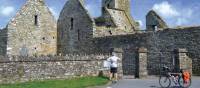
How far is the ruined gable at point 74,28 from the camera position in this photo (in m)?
45.8

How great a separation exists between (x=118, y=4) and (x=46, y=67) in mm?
28402

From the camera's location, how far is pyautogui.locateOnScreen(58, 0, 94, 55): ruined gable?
4580 cm

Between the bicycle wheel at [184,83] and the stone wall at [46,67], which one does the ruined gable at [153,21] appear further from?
the bicycle wheel at [184,83]

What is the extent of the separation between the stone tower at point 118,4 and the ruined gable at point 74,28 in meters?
7.05

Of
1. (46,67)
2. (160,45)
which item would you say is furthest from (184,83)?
(160,45)

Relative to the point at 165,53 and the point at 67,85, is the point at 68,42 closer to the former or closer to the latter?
the point at 165,53

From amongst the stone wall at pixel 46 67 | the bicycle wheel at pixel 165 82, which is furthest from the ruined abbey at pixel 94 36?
the bicycle wheel at pixel 165 82

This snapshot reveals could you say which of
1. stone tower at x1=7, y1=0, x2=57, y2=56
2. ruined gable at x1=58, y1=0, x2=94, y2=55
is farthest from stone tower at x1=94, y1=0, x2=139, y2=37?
stone tower at x1=7, y1=0, x2=57, y2=56

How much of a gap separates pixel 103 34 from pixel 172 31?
10.4 meters

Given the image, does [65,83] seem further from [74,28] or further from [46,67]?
[74,28]

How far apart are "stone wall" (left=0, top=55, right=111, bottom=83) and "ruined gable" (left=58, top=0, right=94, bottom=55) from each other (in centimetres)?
1486

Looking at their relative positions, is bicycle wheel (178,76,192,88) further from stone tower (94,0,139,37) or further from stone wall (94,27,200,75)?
stone tower (94,0,139,37)

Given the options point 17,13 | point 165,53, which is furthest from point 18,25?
point 165,53

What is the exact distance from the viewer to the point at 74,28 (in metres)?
48.2
